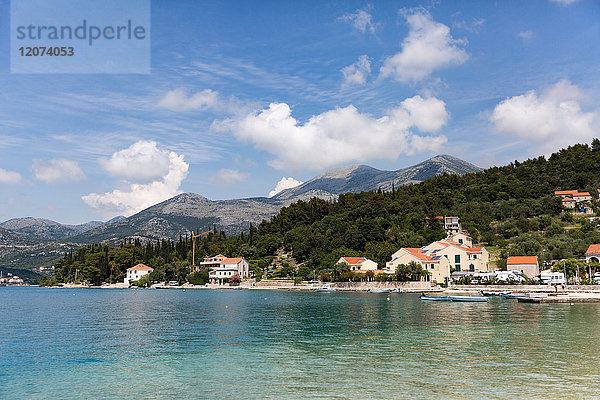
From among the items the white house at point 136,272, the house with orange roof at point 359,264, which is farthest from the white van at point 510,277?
→ the white house at point 136,272

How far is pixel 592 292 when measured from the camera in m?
59.1

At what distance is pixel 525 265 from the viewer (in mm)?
75875

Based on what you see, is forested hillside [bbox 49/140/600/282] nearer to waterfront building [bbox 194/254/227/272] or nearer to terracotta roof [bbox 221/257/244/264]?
waterfront building [bbox 194/254/227/272]

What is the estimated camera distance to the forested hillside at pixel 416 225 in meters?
96.8

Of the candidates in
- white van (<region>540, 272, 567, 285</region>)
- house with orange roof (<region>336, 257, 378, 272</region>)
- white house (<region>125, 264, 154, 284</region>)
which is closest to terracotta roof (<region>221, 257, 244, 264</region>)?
white house (<region>125, 264, 154, 284</region>)

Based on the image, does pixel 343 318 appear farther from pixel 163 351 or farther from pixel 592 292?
pixel 592 292

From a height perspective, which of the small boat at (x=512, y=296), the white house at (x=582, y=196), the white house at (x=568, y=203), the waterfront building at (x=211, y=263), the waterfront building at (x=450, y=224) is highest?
the white house at (x=582, y=196)

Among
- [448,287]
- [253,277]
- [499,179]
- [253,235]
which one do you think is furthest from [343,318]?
[499,179]

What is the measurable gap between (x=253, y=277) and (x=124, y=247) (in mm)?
47146

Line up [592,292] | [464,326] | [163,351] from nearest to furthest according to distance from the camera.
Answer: [163,351] → [464,326] → [592,292]

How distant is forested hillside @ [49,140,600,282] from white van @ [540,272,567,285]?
12.8m

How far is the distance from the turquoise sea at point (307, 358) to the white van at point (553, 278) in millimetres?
31665

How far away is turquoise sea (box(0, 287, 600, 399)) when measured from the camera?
16.2 m

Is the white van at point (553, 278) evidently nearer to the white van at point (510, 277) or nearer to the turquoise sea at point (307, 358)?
the white van at point (510, 277)
